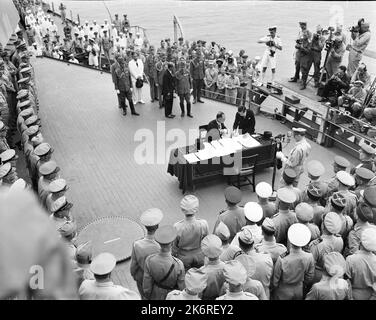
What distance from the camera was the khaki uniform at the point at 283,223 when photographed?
497cm

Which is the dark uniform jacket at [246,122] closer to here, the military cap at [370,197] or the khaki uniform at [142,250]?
the military cap at [370,197]

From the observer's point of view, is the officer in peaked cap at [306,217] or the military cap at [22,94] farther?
the military cap at [22,94]

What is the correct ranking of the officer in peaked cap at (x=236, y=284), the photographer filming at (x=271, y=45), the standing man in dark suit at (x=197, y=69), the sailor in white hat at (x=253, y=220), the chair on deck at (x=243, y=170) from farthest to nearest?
the photographer filming at (x=271, y=45), the standing man in dark suit at (x=197, y=69), the chair on deck at (x=243, y=170), the sailor in white hat at (x=253, y=220), the officer in peaked cap at (x=236, y=284)

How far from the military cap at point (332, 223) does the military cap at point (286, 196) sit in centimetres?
63

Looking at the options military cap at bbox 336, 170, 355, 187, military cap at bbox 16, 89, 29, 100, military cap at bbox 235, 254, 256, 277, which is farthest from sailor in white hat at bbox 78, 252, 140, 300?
military cap at bbox 16, 89, 29, 100

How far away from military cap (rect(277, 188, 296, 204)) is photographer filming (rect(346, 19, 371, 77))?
7.72 m

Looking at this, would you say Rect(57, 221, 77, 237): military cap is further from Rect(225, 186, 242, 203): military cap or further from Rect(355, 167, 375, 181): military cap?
Rect(355, 167, 375, 181): military cap

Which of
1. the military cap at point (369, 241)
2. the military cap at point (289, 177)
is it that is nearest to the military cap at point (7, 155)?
the military cap at point (289, 177)

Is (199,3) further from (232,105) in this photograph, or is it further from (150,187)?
(150,187)

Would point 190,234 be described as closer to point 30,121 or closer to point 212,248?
point 212,248

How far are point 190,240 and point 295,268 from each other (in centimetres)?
138

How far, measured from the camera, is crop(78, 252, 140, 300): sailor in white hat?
339cm
